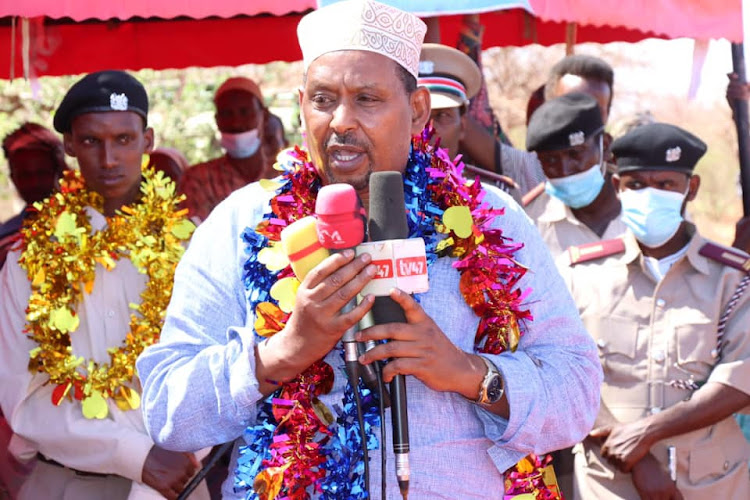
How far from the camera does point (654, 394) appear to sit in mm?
4566

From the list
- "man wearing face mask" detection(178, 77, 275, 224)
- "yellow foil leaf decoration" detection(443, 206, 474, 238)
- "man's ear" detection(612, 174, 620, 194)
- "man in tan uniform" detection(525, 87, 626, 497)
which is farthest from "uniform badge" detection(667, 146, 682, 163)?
"man wearing face mask" detection(178, 77, 275, 224)

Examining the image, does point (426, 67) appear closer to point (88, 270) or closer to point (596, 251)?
point (596, 251)

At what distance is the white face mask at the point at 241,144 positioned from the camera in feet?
26.7

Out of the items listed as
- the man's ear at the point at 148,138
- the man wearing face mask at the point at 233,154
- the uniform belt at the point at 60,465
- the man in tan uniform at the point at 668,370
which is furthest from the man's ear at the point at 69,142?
the man wearing face mask at the point at 233,154

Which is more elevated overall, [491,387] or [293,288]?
[293,288]

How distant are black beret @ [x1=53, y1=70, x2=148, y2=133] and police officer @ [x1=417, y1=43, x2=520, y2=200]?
4.84 ft

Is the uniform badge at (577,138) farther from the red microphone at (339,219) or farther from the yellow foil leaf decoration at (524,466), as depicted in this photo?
the red microphone at (339,219)

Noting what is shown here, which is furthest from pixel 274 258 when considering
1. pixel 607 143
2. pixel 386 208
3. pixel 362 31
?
pixel 607 143

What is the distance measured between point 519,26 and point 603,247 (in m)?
3.61

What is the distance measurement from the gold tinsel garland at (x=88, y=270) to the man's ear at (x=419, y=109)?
203cm

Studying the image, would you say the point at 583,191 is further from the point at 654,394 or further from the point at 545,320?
the point at 545,320

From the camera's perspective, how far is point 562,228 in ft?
18.7

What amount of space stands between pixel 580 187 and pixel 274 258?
3.54m

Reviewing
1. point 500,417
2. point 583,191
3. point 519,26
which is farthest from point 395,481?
point 519,26
